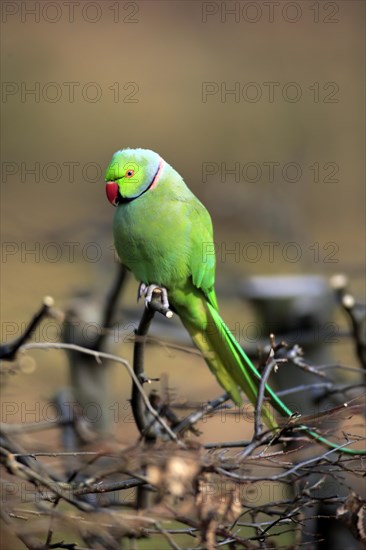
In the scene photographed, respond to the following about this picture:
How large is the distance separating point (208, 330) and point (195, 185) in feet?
16.1

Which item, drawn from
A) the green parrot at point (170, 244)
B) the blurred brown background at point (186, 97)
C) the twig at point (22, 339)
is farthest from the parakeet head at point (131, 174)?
the blurred brown background at point (186, 97)

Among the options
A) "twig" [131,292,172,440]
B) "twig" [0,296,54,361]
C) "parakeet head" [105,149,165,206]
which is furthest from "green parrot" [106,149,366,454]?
"twig" [0,296,54,361]

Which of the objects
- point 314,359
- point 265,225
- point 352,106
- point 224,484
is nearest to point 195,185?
point 352,106

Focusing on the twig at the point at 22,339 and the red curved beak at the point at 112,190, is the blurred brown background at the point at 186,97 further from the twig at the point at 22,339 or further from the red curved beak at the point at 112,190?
the twig at the point at 22,339

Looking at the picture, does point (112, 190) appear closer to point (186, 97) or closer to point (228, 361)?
point (228, 361)

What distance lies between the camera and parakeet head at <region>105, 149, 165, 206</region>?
2080 millimetres

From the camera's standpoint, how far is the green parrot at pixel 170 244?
6.88 ft

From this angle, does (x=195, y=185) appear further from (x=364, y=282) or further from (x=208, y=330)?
(x=208, y=330)

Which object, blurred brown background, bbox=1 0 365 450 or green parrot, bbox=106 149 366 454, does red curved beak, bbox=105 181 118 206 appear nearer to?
green parrot, bbox=106 149 366 454

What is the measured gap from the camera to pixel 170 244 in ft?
7.22

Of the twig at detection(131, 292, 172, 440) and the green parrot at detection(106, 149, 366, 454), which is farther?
the green parrot at detection(106, 149, 366, 454)

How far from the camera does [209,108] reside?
28.5 ft

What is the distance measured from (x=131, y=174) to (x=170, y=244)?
0.24 meters

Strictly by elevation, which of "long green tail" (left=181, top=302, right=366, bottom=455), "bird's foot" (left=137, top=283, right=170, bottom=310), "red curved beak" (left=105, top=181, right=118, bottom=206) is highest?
"red curved beak" (left=105, top=181, right=118, bottom=206)
